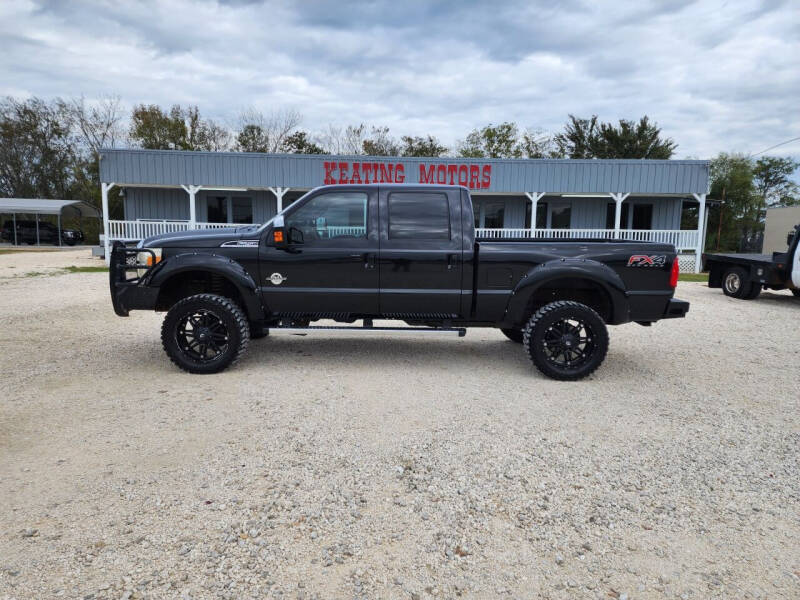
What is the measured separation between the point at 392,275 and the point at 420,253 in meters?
0.37

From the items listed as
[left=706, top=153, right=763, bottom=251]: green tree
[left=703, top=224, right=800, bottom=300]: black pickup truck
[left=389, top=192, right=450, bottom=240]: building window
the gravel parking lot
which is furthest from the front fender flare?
[left=706, top=153, right=763, bottom=251]: green tree

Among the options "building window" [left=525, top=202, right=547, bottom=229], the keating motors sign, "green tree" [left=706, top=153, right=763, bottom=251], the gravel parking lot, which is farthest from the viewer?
"green tree" [left=706, top=153, right=763, bottom=251]

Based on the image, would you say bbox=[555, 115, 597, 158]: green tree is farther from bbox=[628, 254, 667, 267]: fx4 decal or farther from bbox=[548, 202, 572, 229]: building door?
bbox=[628, 254, 667, 267]: fx4 decal

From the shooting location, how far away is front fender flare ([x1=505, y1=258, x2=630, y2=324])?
5.18 metres

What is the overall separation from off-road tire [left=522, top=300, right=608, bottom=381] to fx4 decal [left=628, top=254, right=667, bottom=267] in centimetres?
70

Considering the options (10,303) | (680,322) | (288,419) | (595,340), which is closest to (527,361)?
(595,340)

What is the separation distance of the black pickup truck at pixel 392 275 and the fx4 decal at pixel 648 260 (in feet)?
0.03

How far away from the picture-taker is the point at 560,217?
23672mm

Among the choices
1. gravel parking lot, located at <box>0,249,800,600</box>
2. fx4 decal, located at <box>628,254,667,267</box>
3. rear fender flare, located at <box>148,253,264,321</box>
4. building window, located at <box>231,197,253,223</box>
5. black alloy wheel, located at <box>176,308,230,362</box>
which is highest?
building window, located at <box>231,197,253,223</box>

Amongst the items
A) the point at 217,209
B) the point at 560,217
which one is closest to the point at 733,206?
the point at 560,217

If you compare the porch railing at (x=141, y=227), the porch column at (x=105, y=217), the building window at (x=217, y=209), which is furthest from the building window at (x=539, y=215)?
the porch column at (x=105, y=217)

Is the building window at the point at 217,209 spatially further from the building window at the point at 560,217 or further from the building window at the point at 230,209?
the building window at the point at 560,217

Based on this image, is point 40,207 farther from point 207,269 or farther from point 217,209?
point 207,269

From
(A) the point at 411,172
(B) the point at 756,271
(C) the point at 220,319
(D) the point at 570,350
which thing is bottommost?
(D) the point at 570,350
